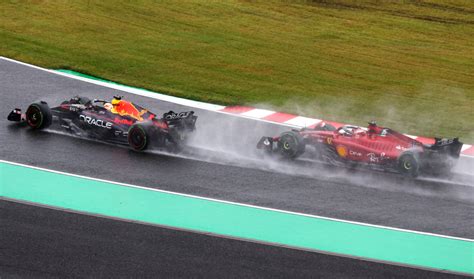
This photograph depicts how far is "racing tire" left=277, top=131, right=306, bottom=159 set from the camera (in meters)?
18.2

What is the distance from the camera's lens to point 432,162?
1764cm

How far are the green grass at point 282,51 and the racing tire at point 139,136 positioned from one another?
4.23 meters

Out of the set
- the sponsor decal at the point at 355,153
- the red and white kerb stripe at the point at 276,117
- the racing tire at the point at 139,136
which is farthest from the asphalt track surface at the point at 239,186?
the red and white kerb stripe at the point at 276,117

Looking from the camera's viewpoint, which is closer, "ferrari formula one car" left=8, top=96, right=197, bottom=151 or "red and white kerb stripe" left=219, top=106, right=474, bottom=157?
"ferrari formula one car" left=8, top=96, right=197, bottom=151

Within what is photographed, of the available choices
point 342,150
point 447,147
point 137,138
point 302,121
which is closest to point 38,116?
point 137,138

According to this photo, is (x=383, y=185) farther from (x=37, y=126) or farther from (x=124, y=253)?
(x=37, y=126)

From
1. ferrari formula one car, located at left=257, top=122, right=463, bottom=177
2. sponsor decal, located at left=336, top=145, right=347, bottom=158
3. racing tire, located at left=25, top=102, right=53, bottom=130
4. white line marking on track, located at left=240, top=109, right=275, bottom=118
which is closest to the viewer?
ferrari formula one car, located at left=257, top=122, right=463, bottom=177

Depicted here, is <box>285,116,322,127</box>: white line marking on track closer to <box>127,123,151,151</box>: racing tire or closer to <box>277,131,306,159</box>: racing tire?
<box>277,131,306,159</box>: racing tire

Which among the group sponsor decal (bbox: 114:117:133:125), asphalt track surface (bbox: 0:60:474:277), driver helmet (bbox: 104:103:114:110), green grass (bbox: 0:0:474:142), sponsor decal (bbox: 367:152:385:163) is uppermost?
green grass (bbox: 0:0:474:142)

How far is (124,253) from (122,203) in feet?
7.20

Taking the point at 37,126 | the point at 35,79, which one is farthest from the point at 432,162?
the point at 35,79

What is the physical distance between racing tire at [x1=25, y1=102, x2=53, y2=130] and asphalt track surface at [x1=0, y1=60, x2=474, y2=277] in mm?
189

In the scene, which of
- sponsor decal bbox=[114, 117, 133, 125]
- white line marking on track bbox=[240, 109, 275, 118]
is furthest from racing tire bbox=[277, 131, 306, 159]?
sponsor decal bbox=[114, 117, 133, 125]

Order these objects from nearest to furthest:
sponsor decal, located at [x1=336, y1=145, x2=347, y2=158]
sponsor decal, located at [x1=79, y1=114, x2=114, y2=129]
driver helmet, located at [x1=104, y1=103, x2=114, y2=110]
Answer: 1. sponsor decal, located at [x1=336, y1=145, x2=347, y2=158]
2. sponsor decal, located at [x1=79, y1=114, x2=114, y2=129]
3. driver helmet, located at [x1=104, y1=103, x2=114, y2=110]
